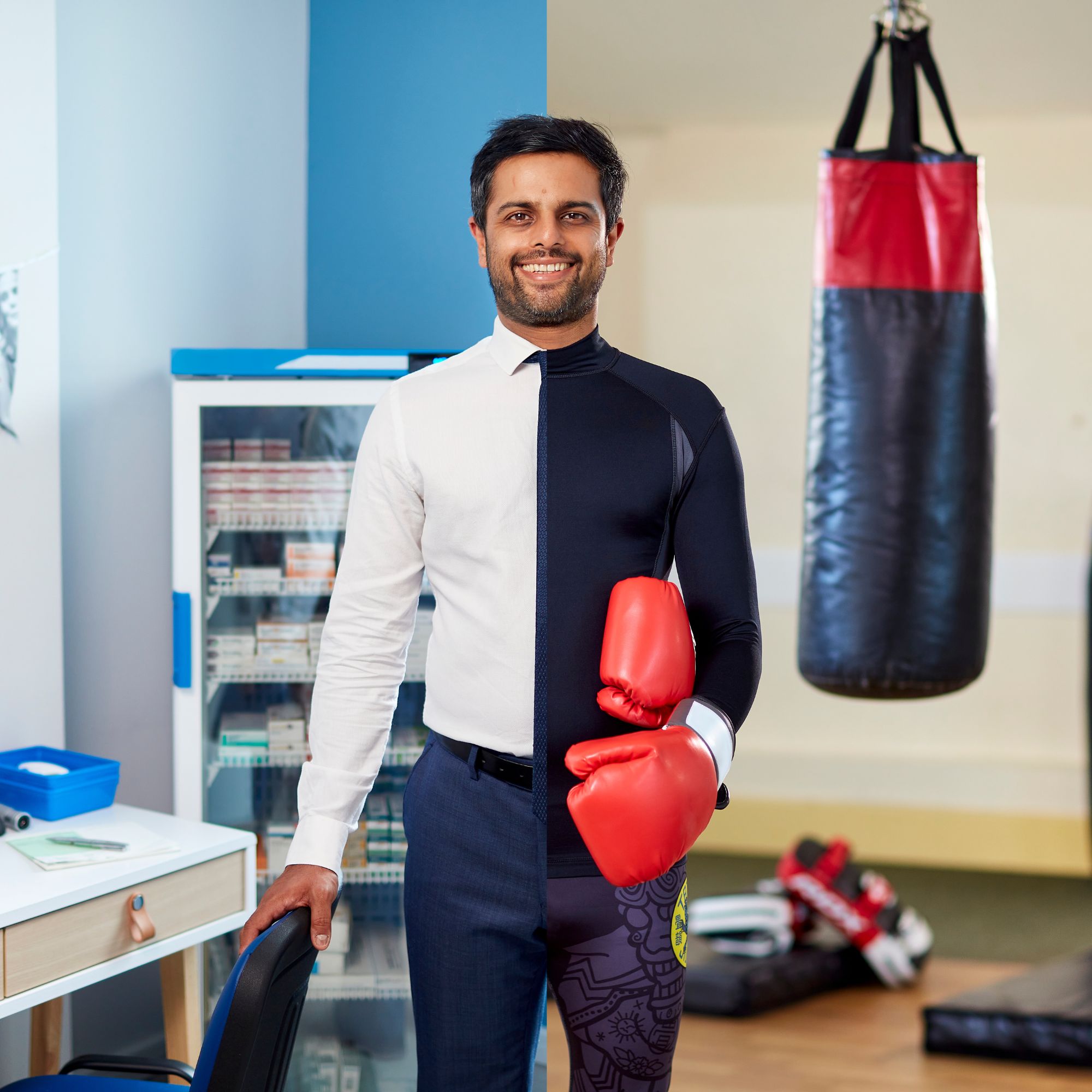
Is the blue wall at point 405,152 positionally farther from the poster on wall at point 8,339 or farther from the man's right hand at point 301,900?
the man's right hand at point 301,900

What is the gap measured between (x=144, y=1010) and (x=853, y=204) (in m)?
2.22

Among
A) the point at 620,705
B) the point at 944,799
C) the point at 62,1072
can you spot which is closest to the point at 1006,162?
the point at 944,799

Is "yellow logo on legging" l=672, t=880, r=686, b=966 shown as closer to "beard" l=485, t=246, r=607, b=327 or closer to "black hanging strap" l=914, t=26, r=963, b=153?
"beard" l=485, t=246, r=607, b=327

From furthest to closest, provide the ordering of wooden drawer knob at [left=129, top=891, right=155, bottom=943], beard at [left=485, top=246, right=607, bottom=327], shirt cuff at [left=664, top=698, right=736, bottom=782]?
wooden drawer knob at [left=129, top=891, right=155, bottom=943]
beard at [left=485, top=246, right=607, bottom=327]
shirt cuff at [left=664, top=698, right=736, bottom=782]

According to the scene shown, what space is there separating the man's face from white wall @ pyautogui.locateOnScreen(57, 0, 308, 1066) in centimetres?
127

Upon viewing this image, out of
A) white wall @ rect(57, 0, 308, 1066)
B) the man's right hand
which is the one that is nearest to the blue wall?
white wall @ rect(57, 0, 308, 1066)

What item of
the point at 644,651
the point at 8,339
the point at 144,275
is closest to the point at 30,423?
the point at 8,339

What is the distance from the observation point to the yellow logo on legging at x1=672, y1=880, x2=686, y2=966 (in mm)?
1368

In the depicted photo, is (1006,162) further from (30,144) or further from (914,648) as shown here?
(30,144)

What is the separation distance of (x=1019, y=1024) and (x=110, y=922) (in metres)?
2.37

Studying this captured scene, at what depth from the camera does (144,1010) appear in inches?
98.7

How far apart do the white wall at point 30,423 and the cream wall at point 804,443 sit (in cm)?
278

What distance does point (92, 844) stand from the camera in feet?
6.07

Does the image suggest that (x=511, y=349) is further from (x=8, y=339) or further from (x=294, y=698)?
(x=294, y=698)
